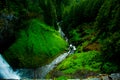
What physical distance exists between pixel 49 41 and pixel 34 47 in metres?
2.96

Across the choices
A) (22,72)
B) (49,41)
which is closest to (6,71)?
(22,72)

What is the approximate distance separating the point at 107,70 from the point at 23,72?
724 centimetres

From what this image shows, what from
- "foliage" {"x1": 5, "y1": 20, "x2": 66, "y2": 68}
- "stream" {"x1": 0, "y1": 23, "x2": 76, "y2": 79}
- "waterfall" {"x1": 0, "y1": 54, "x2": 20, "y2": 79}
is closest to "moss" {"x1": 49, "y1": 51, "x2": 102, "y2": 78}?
"stream" {"x1": 0, "y1": 23, "x2": 76, "y2": 79}

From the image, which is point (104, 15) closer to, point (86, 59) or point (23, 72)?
point (86, 59)

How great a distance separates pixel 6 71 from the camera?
24.1 metres

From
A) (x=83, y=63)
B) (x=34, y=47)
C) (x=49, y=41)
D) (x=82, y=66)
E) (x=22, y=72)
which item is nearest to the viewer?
(x=82, y=66)

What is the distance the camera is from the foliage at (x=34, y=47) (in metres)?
26.7

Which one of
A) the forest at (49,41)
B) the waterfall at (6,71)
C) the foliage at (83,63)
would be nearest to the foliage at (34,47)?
the forest at (49,41)

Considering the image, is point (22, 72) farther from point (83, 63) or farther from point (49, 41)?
point (49, 41)

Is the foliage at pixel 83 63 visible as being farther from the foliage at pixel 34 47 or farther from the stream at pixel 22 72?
the foliage at pixel 34 47

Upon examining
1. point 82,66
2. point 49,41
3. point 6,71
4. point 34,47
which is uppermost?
point 49,41

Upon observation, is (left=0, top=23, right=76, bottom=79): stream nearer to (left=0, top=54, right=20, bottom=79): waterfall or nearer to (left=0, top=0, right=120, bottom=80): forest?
(left=0, top=54, right=20, bottom=79): waterfall

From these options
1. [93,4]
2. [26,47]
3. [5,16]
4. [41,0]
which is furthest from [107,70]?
[93,4]

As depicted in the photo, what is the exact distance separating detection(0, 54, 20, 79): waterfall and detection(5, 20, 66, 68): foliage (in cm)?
84
